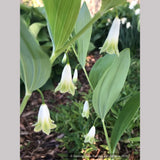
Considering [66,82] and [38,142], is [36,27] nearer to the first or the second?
[38,142]

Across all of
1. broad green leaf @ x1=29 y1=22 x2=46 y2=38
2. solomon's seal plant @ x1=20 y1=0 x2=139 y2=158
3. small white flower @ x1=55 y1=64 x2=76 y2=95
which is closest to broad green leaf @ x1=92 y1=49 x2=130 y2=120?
solomon's seal plant @ x1=20 y1=0 x2=139 y2=158

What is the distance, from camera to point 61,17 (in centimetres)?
42

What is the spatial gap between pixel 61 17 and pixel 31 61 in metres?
0.11

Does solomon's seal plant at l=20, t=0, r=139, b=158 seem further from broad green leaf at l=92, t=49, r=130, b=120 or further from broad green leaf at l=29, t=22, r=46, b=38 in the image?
broad green leaf at l=29, t=22, r=46, b=38

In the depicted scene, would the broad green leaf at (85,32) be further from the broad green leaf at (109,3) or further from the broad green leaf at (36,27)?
the broad green leaf at (36,27)

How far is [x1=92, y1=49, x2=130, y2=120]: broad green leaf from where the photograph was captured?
26.8 inches

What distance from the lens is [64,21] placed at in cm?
41

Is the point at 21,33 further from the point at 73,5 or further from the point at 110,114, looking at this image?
the point at 110,114

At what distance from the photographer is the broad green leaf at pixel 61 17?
40 centimetres

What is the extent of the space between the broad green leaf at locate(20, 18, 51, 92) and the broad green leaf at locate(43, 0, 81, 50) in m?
0.06

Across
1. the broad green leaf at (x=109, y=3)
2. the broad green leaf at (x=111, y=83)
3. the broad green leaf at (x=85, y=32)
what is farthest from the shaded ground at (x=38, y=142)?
the broad green leaf at (x=109, y=3)

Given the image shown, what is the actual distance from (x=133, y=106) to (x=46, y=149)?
81 cm

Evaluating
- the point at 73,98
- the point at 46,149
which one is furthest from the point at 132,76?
the point at 46,149

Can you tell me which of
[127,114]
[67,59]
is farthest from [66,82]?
[127,114]
